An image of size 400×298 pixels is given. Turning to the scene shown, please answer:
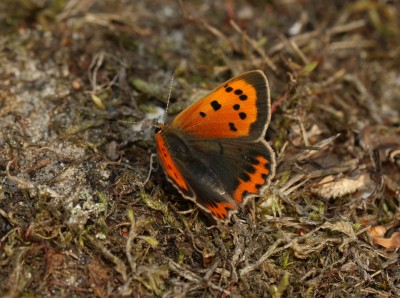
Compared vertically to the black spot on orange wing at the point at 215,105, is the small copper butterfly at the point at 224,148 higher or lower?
lower

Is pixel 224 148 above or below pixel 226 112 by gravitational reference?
below

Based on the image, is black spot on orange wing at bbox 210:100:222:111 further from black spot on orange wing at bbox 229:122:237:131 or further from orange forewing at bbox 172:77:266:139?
black spot on orange wing at bbox 229:122:237:131

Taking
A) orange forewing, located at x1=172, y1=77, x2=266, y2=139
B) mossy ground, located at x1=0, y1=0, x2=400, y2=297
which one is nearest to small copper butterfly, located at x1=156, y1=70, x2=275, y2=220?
orange forewing, located at x1=172, y1=77, x2=266, y2=139

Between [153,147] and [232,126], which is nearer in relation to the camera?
[232,126]

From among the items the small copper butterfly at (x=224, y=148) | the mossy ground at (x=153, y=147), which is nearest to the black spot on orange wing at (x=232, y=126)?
the small copper butterfly at (x=224, y=148)

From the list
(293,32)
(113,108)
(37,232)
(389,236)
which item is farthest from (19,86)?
(389,236)

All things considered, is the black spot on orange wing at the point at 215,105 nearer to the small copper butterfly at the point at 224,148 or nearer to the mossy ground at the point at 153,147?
the small copper butterfly at the point at 224,148

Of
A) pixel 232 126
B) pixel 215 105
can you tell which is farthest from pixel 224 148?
pixel 215 105

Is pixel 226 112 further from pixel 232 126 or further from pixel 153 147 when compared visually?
pixel 153 147

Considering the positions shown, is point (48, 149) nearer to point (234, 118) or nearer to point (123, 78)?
point (123, 78)
